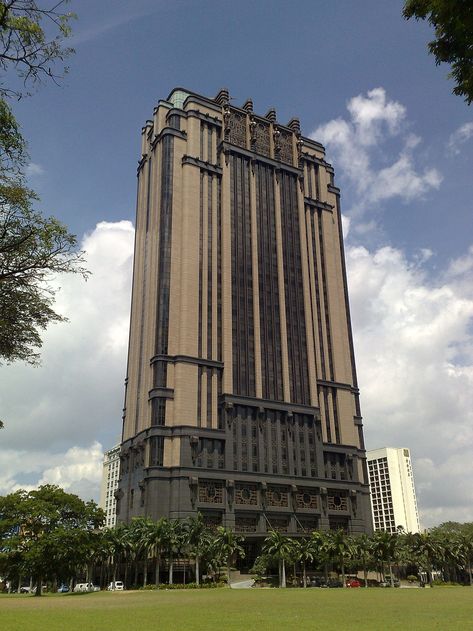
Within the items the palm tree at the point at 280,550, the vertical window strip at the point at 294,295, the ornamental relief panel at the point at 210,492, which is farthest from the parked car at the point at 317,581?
the vertical window strip at the point at 294,295

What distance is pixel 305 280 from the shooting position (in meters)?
140

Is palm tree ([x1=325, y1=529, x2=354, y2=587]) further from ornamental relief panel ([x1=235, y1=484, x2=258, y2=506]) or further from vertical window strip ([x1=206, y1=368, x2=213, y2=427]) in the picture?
vertical window strip ([x1=206, y1=368, x2=213, y2=427])


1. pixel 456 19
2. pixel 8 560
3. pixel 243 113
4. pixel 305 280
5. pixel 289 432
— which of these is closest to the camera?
pixel 456 19

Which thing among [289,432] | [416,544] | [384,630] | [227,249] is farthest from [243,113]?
[384,630]

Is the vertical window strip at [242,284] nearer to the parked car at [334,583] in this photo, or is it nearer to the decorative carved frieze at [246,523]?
the decorative carved frieze at [246,523]

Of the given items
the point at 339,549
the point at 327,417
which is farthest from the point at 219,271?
the point at 339,549

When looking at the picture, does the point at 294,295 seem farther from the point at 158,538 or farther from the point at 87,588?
the point at 87,588

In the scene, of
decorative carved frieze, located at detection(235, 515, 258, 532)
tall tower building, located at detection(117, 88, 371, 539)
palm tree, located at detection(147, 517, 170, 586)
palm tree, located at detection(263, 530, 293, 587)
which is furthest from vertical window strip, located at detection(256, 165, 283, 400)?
palm tree, located at detection(147, 517, 170, 586)

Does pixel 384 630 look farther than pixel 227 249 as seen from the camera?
No

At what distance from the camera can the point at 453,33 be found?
14.6 meters

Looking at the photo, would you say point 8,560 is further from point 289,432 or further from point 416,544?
point 416,544

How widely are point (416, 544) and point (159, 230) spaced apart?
284 ft

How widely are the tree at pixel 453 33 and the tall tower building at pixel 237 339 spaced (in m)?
101

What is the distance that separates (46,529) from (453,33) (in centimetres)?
8069
